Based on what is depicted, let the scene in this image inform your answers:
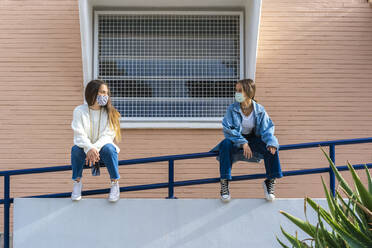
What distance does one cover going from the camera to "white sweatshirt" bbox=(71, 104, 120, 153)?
4402 millimetres

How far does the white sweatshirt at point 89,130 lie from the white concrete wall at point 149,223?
0.62m

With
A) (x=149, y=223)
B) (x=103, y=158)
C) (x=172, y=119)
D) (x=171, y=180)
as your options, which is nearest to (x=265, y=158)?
(x=171, y=180)

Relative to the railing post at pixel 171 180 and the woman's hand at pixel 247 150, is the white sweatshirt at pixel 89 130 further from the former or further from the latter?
the woman's hand at pixel 247 150

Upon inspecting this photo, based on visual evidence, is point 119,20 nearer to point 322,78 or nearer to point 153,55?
point 153,55

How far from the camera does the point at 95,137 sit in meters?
4.57

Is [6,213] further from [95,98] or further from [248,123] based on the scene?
→ [248,123]

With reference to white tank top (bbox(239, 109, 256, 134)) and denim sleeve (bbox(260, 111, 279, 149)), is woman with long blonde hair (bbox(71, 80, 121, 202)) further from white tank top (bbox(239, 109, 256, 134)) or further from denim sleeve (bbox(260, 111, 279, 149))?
denim sleeve (bbox(260, 111, 279, 149))

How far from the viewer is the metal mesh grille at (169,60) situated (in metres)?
6.75

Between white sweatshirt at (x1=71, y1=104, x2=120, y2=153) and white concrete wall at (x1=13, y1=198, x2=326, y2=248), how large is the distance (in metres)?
0.62

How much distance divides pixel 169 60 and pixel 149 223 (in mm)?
2996

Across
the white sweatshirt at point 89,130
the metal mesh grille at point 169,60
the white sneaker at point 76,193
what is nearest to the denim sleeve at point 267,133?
the white sweatshirt at point 89,130

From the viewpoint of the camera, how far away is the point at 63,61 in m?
6.61

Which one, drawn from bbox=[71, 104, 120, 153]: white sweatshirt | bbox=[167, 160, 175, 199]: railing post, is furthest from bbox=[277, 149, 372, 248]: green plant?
bbox=[71, 104, 120, 153]: white sweatshirt

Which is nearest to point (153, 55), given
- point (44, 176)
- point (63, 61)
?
point (63, 61)
